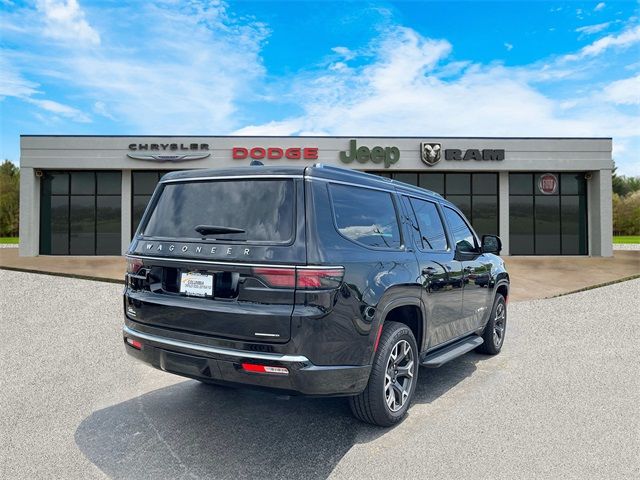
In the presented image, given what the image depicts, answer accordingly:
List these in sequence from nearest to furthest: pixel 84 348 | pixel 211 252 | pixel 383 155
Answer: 1. pixel 211 252
2. pixel 84 348
3. pixel 383 155

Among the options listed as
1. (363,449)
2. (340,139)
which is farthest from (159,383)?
(340,139)

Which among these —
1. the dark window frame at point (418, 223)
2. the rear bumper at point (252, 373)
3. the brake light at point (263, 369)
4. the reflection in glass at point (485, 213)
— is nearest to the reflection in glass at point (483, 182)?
the reflection in glass at point (485, 213)

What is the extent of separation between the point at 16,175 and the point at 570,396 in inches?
3307

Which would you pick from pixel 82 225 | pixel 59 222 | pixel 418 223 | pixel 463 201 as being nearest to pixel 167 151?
pixel 82 225

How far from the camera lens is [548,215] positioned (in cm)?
2480

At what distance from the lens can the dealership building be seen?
23094 mm

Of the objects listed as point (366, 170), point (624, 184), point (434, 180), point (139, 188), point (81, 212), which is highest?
point (624, 184)

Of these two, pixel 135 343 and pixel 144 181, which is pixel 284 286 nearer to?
pixel 135 343

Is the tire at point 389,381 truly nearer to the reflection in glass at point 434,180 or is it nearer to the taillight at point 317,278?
the taillight at point 317,278

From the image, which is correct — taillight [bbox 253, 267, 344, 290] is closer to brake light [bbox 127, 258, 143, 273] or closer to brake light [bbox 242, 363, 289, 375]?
brake light [bbox 242, 363, 289, 375]

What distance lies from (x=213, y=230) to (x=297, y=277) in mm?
757

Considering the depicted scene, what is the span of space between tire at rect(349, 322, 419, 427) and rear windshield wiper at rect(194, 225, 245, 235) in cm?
140

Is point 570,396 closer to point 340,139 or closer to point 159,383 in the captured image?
point 159,383

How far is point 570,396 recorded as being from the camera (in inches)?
167
